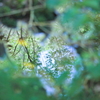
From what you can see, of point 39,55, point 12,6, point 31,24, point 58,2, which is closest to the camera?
point 58,2

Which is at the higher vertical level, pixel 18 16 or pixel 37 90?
pixel 18 16

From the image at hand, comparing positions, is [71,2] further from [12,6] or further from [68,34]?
[12,6]

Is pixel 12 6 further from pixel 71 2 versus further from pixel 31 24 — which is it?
pixel 71 2

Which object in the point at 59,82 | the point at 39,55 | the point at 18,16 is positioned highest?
the point at 39,55

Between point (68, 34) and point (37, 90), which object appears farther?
point (37, 90)

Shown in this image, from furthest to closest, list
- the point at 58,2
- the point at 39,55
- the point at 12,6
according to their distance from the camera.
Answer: the point at 39,55
the point at 12,6
the point at 58,2

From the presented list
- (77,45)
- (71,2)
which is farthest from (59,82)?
(71,2)

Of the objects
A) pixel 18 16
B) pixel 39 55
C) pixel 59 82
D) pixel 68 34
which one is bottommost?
pixel 59 82

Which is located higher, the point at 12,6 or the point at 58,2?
the point at 12,6

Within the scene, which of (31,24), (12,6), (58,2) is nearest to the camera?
(58,2)
